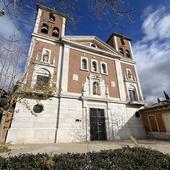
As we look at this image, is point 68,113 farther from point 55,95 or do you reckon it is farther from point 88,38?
point 88,38

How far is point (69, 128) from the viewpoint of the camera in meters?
12.8

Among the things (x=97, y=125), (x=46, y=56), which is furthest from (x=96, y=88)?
(x=46, y=56)

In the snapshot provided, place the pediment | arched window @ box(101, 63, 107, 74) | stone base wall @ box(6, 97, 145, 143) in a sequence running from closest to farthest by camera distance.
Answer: stone base wall @ box(6, 97, 145, 143) → arched window @ box(101, 63, 107, 74) → the pediment

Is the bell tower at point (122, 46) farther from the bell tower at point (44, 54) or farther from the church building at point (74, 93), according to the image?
the bell tower at point (44, 54)

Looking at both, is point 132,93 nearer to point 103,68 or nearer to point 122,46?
point 103,68

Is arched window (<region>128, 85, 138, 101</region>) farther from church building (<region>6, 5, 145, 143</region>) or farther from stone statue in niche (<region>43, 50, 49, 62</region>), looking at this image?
stone statue in niche (<region>43, 50, 49, 62</region>)

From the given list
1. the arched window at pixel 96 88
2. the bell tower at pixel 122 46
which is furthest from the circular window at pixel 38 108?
the bell tower at pixel 122 46

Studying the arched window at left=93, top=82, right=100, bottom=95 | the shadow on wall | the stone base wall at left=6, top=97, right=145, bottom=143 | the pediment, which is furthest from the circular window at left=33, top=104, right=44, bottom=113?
the pediment

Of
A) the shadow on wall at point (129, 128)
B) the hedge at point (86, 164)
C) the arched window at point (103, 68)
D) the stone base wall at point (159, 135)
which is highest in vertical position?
the arched window at point (103, 68)

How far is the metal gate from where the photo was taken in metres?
14.0

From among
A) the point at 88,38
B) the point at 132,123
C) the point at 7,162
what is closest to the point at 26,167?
the point at 7,162

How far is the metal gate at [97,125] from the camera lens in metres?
14.0

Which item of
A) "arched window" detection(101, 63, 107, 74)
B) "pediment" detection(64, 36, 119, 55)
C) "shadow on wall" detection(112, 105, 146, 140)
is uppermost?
"pediment" detection(64, 36, 119, 55)

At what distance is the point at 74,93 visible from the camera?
1469 cm
